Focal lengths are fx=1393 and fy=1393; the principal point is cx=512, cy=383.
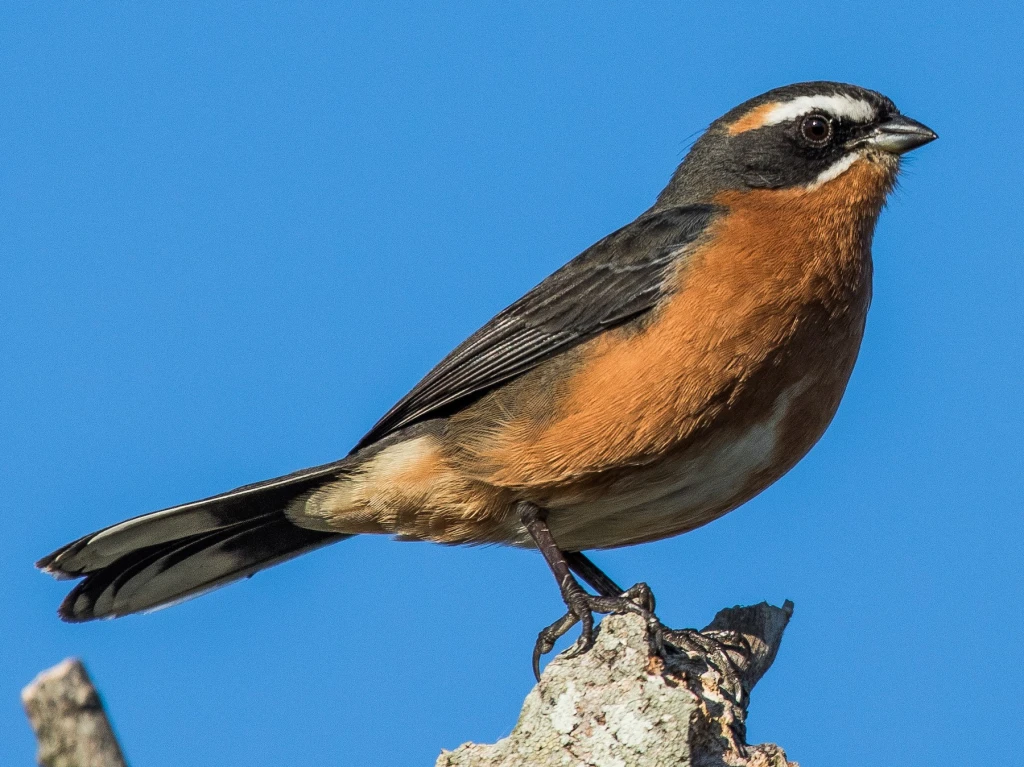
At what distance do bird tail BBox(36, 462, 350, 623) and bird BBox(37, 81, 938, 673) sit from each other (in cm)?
1

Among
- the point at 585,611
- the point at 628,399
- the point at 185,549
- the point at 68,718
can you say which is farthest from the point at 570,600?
the point at 68,718

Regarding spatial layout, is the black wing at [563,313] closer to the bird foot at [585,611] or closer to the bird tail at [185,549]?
the bird tail at [185,549]

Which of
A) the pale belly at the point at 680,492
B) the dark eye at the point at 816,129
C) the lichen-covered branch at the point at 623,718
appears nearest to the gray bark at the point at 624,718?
the lichen-covered branch at the point at 623,718

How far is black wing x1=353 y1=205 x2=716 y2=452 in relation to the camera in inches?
329

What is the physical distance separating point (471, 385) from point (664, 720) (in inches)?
125

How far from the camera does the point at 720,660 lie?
7.25 meters

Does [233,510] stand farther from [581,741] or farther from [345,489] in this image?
[581,741]

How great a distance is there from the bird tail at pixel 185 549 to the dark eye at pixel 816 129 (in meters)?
3.60

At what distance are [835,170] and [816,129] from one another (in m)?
0.32

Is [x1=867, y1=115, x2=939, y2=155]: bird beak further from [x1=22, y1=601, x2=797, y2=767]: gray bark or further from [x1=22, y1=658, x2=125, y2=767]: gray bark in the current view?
[x1=22, y1=658, x2=125, y2=767]: gray bark

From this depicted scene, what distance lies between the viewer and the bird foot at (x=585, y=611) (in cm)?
713

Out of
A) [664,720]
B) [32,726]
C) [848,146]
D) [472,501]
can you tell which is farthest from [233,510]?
[32,726]

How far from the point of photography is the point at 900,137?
863cm

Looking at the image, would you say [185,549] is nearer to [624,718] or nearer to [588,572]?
[588,572]
